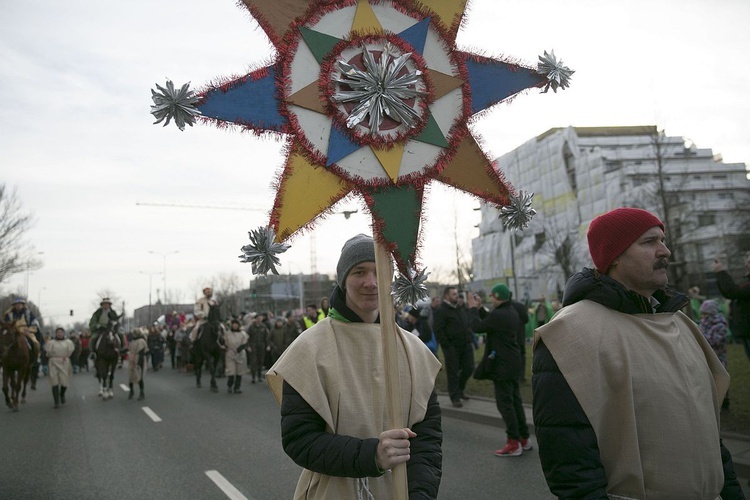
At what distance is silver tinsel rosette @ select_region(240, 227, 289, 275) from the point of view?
2.06 meters

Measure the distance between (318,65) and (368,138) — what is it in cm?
33

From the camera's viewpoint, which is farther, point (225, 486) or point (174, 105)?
point (225, 486)

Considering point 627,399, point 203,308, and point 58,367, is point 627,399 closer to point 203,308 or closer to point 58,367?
point 58,367

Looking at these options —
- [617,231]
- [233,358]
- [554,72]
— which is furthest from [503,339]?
[233,358]

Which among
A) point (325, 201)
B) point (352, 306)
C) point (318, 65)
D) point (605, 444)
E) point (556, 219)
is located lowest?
point (605, 444)

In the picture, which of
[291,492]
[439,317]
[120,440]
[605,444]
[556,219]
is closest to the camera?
[605,444]

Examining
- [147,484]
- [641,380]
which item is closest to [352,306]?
[641,380]

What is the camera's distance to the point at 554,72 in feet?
8.29

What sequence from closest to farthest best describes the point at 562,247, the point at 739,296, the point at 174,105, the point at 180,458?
the point at 174,105 < the point at 739,296 < the point at 180,458 < the point at 562,247

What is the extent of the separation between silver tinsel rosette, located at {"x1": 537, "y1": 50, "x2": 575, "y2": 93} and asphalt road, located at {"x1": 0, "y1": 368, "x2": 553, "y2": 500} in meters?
4.24

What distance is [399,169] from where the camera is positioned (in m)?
A: 2.30

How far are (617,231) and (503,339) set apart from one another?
4898 mm

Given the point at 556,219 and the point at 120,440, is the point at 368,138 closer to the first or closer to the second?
the point at 120,440

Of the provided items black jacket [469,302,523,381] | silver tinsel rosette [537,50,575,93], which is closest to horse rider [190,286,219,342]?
black jacket [469,302,523,381]
